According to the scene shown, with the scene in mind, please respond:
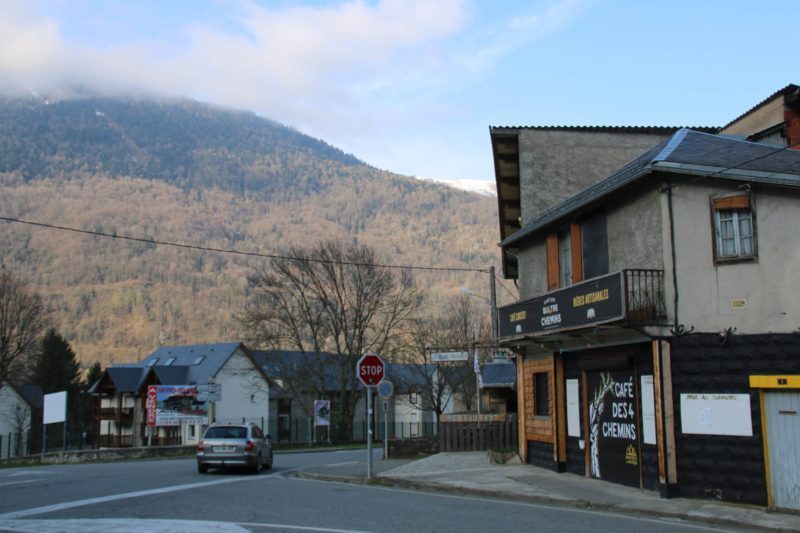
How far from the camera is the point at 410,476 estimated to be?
65.8 feet

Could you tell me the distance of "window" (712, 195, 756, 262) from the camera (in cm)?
1491

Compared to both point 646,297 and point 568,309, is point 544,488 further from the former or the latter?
point 646,297

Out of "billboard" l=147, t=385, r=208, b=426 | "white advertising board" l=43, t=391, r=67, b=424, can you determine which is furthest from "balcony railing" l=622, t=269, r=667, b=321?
"billboard" l=147, t=385, r=208, b=426

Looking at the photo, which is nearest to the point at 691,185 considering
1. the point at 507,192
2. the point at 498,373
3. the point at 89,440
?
the point at 507,192

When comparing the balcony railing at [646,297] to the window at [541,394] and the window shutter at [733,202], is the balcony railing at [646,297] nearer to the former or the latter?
the window shutter at [733,202]

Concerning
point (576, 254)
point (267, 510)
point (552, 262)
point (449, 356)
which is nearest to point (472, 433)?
point (449, 356)

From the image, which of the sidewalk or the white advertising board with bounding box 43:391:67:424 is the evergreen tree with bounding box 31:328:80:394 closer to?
the white advertising board with bounding box 43:391:67:424

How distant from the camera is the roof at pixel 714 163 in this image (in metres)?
14.6

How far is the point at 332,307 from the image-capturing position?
55.8 metres

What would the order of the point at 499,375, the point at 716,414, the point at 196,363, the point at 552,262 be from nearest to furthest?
the point at 716,414 → the point at 552,262 → the point at 499,375 → the point at 196,363

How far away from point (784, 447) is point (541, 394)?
8535 mm

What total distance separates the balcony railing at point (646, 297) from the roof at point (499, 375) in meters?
22.5

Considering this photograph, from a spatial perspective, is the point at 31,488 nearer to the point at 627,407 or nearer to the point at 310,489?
the point at 310,489

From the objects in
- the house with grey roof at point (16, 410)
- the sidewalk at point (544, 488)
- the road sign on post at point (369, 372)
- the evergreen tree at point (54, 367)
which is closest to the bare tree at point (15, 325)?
the house with grey roof at point (16, 410)
